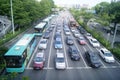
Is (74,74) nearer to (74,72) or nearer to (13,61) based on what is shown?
(74,72)

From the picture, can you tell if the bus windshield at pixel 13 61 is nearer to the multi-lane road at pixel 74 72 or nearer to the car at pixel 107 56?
the multi-lane road at pixel 74 72

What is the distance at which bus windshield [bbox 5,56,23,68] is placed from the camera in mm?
20905

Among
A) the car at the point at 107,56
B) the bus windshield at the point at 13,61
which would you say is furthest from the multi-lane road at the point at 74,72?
the bus windshield at the point at 13,61

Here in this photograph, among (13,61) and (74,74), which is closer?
(13,61)

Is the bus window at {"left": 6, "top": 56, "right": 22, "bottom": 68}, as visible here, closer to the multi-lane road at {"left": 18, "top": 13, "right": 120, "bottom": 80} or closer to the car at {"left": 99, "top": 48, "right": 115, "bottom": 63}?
the multi-lane road at {"left": 18, "top": 13, "right": 120, "bottom": 80}

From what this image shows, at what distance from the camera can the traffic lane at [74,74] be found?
2180 centimetres

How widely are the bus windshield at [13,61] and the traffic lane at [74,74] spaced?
1.84 meters

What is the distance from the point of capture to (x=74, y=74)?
22.9 meters

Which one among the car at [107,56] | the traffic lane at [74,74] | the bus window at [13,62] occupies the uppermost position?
the bus window at [13,62]

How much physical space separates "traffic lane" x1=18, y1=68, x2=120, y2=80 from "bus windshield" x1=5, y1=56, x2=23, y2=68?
1.84 m

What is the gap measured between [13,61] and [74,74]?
29.1ft

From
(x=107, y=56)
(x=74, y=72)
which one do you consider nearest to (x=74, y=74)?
(x=74, y=72)

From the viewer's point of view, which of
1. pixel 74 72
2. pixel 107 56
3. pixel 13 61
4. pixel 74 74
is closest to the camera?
pixel 13 61

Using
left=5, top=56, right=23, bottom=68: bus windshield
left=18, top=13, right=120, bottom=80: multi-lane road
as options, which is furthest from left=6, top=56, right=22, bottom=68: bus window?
left=18, top=13, right=120, bottom=80: multi-lane road
